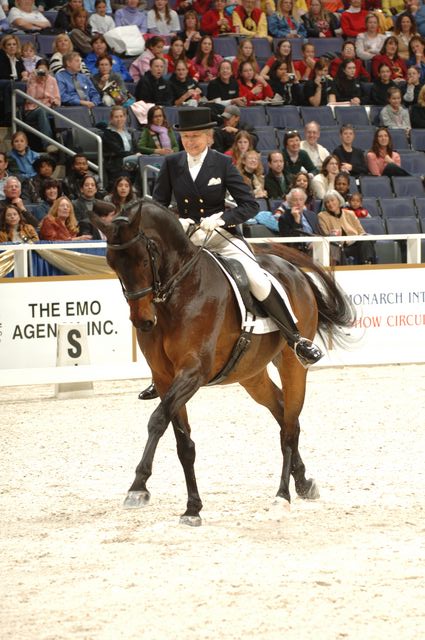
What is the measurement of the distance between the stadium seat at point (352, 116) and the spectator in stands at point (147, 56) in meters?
2.98

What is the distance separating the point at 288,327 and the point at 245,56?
11372 mm

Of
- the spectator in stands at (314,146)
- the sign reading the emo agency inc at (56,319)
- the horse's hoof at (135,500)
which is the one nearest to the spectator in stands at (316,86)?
the spectator in stands at (314,146)

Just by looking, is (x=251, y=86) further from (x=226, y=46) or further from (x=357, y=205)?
(x=357, y=205)

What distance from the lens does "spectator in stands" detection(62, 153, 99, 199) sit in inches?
579

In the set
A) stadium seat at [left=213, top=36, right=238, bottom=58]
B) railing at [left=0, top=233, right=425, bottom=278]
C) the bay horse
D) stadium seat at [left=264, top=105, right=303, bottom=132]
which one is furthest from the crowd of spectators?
the bay horse

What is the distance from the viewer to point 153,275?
22.0 feet

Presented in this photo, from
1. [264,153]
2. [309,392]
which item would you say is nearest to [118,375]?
[309,392]

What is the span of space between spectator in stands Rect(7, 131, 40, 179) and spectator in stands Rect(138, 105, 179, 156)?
66.2 inches

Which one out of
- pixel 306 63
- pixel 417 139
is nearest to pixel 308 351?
pixel 417 139

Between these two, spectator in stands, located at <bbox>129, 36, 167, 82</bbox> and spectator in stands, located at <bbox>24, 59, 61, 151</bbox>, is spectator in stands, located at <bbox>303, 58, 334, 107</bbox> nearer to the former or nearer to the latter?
spectator in stands, located at <bbox>129, 36, 167, 82</bbox>

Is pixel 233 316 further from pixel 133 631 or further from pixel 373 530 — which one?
pixel 133 631

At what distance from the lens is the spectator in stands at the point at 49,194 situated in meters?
14.1

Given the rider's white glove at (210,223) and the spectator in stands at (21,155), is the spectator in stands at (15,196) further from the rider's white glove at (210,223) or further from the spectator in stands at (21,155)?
the rider's white glove at (210,223)

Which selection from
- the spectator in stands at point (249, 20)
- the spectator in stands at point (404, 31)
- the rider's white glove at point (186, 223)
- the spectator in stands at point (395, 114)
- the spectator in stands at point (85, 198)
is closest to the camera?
the rider's white glove at point (186, 223)
